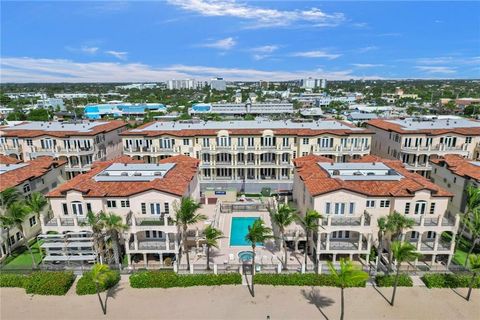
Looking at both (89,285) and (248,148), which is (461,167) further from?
(89,285)

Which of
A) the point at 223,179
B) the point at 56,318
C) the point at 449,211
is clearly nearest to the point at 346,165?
the point at 449,211

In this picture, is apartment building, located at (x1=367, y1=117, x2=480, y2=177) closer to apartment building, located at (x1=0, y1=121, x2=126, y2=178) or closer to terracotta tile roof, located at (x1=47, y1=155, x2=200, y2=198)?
terracotta tile roof, located at (x1=47, y1=155, x2=200, y2=198)

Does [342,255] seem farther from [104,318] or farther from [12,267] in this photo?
[12,267]

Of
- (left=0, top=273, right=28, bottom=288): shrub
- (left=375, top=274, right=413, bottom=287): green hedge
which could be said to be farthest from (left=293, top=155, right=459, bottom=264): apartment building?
(left=0, top=273, right=28, bottom=288): shrub

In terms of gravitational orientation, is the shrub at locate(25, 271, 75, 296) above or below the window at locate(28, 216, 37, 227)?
below

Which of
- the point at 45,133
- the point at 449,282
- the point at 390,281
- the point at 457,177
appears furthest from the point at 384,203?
the point at 45,133

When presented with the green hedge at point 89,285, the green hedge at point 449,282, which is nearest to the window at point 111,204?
the green hedge at point 89,285
